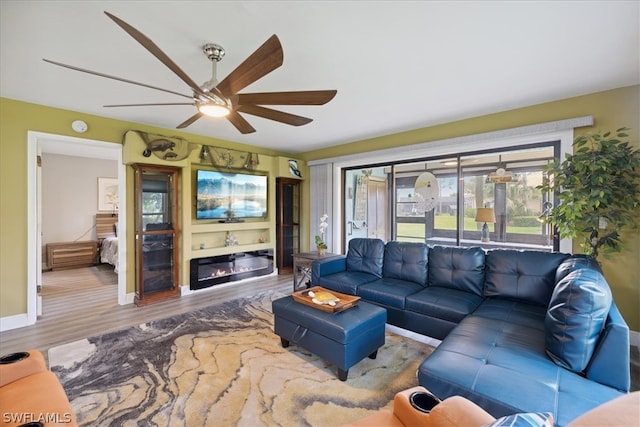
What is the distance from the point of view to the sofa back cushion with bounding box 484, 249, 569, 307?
245cm

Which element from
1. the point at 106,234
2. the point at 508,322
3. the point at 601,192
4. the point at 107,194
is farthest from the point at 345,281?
the point at 107,194

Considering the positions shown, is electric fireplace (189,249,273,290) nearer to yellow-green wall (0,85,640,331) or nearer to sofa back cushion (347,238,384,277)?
yellow-green wall (0,85,640,331)

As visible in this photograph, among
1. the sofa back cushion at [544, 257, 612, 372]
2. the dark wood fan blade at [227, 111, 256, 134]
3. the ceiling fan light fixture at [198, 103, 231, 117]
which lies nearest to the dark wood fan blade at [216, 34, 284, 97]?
the ceiling fan light fixture at [198, 103, 231, 117]

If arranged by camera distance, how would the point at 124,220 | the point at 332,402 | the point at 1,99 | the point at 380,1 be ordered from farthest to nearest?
the point at 124,220 < the point at 1,99 < the point at 332,402 < the point at 380,1

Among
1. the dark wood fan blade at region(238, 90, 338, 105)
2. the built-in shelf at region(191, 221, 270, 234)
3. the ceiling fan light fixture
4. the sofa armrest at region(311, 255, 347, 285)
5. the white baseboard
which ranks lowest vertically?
the white baseboard

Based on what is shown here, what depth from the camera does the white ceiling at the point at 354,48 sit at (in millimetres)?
1722

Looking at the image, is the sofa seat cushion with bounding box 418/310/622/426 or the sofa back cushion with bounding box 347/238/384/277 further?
the sofa back cushion with bounding box 347/238/384/277

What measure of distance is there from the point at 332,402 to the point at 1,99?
15.3 feet

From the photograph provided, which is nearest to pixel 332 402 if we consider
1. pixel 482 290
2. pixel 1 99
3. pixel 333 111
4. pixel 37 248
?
pixel 482 290

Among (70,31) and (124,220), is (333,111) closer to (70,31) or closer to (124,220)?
(70,31)

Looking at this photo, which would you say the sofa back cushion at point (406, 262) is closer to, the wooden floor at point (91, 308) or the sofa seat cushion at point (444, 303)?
the sofa seat cushion at point (444, 303)

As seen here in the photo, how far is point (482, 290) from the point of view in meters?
2.79

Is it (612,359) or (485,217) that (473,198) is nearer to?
(485,217)

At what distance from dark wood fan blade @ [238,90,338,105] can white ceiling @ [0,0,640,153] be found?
407 mm
